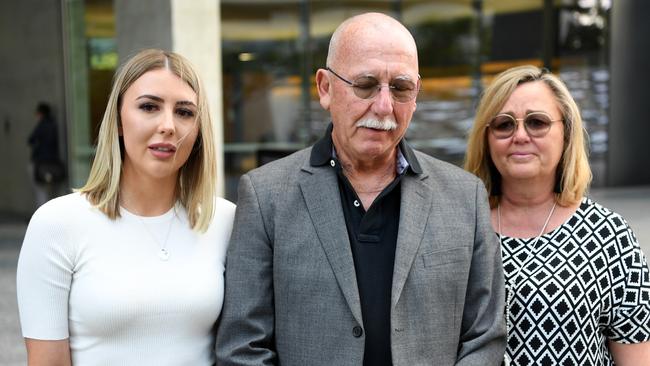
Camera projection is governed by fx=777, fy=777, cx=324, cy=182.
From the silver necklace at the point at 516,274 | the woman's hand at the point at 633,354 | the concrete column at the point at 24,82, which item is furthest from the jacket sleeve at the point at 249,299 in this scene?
the concrete column at the point at 24,82

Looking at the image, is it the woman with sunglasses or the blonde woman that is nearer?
the blonde woman

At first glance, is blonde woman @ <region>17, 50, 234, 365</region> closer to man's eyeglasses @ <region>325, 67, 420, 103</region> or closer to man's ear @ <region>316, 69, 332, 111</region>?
man's ear @ <region>316, 69, 332, 111</region>

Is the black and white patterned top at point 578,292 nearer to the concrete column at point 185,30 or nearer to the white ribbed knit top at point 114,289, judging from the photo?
the white ribbed knit top at point 114,289

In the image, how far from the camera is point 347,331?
7.84 ft

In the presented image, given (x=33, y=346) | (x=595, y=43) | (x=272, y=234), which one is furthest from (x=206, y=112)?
(x=595, y=43)

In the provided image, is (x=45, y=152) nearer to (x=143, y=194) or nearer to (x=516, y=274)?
(x=143, y=194)

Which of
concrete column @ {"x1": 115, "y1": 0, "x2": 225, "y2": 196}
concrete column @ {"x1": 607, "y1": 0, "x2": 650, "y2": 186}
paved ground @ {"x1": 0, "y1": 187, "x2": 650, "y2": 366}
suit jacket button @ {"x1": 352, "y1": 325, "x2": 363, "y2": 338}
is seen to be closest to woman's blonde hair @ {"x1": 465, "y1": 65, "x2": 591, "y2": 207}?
suit jacket button @ {"x1": 352, "y1": 325, "x2": 363, "y2": 338}

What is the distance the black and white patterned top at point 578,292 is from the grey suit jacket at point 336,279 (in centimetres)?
27

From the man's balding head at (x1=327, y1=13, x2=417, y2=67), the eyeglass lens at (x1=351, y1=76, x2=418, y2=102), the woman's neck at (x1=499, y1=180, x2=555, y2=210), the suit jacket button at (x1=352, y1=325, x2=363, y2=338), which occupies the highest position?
the man's balding head at (x1=327, y1=13, x2=417, y2=67)

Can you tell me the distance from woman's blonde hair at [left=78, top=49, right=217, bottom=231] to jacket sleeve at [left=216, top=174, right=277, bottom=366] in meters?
0.23

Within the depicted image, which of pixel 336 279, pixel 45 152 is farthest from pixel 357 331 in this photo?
pixel 45 152

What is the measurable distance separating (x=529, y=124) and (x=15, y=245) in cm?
1053

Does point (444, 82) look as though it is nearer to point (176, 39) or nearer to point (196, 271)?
point (176, 39)

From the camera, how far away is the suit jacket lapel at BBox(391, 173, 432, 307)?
242 centimetres
